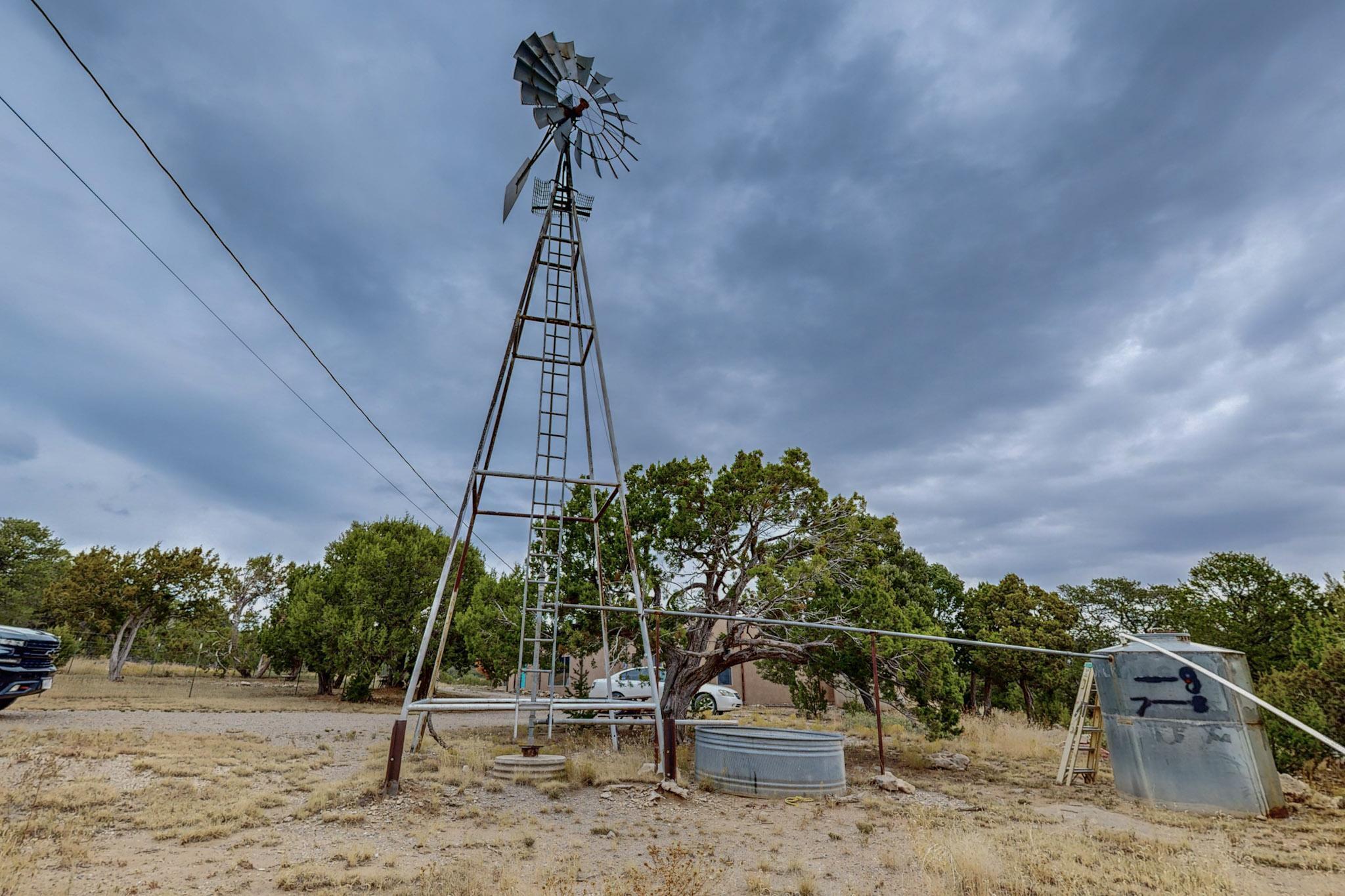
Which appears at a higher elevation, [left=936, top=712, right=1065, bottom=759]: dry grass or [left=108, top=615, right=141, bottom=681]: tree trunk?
[left=108, top=615, right=141, bottom=681]: tree trunk

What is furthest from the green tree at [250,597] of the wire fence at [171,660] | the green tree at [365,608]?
the green tree at [365,608]

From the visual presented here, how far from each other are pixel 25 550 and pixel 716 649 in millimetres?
56300

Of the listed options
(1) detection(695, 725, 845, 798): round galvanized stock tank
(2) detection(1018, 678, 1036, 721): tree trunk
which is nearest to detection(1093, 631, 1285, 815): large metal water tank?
(1) detection(695, 725, 845, 798): round galvanized stock tank

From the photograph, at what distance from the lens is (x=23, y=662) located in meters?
12.1

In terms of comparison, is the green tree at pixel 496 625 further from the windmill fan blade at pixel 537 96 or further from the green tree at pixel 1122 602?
the green tree at pixel 1122 602

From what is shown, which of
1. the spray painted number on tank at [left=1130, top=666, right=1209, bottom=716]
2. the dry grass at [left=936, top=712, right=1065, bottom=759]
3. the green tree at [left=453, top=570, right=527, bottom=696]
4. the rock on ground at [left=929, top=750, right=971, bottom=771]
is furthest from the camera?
the green tree at [left=453, top=570, right=527, bottom=696]

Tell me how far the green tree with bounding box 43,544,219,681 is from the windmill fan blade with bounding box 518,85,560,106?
105ft

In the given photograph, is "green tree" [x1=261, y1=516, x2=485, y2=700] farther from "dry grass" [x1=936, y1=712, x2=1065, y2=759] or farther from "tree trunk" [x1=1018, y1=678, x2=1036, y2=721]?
"tree trunk" [x1=1018, y1=678, x2=1036, y2=721]

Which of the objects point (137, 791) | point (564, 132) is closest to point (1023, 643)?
point (564, 132)

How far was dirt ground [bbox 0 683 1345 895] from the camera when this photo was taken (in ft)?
18.1

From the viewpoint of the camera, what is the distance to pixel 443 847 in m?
6.54

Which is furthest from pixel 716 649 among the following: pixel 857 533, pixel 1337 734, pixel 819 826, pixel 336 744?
pixel 1337 734

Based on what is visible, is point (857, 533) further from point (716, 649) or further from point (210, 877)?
point (210, 877)

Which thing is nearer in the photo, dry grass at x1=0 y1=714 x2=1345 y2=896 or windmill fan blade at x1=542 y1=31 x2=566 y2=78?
dry grass at x1=0 y1=714 x2=1345 y2=896
